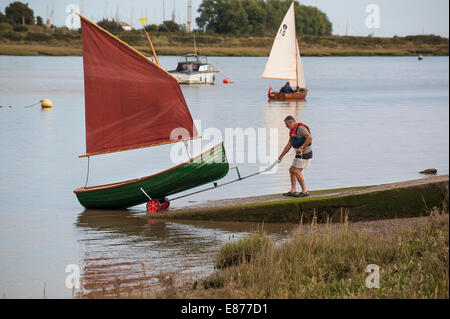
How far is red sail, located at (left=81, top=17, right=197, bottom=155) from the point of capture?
1614cm

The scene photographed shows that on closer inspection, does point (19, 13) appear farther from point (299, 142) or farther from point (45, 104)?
point (299, 142)

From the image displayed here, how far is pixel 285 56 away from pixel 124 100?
31423 millimetres

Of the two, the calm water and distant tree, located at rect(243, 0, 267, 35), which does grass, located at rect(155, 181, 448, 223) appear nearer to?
the calm water

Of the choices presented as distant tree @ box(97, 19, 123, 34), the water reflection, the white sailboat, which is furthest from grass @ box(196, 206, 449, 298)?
distant tree @ box(97, 19, 123, 34)

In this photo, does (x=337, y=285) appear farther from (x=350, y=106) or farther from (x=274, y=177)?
(x=350, y=106)

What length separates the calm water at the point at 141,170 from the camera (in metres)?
11.4

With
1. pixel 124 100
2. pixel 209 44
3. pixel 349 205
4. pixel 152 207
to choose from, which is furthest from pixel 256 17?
pixel 349 205

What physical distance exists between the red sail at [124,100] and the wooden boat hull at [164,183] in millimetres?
1426

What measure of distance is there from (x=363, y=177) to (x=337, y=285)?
13.2 meters

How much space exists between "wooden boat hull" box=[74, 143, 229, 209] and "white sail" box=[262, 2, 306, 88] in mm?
31508

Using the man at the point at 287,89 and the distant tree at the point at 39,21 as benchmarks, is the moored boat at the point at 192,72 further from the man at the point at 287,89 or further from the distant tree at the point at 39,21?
the distant tree at the point at 39,21

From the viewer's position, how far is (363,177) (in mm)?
20750

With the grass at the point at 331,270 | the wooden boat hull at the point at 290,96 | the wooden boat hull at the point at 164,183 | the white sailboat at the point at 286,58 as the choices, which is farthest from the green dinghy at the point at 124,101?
the wooden boat hull at the point at 290,96
